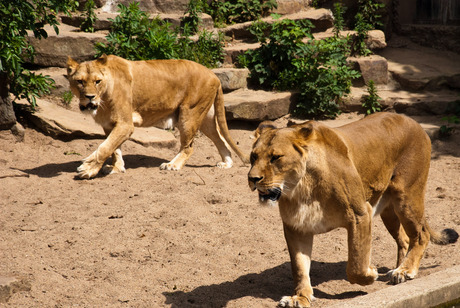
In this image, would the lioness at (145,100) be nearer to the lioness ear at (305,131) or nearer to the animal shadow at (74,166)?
the animal shadow at (74,166)

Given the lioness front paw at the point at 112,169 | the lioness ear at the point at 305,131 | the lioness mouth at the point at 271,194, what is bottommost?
the lioness front paw at the point at 112,169

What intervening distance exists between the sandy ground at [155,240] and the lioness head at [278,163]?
37.2 inches

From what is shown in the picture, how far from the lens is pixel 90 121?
901cm

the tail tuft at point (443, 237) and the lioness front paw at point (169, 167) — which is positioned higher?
the tail tuft at point (443, 237)

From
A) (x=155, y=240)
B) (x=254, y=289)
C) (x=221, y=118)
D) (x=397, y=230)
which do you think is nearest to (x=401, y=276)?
(x=397, y=230)

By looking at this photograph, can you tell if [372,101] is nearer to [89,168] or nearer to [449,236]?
[89,168]

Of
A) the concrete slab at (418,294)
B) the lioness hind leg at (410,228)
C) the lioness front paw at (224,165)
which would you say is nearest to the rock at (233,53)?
the lioness front paw at (224,165)

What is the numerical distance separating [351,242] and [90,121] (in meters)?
5.66

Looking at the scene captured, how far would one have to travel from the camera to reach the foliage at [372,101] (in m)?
10.6

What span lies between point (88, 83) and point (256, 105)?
134 inches

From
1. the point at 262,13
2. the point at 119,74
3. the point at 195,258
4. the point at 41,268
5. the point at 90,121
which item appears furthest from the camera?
the point at 262,13

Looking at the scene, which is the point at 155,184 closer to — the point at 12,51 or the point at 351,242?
the point at 12,51

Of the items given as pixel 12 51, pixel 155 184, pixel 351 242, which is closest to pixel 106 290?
pixel 351 242

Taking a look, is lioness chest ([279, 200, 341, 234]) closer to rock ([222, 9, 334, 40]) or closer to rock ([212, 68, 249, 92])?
rock ([212, 68, 249, 92])
